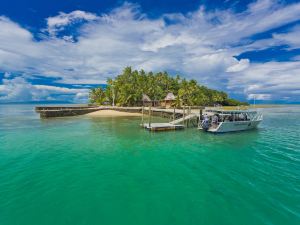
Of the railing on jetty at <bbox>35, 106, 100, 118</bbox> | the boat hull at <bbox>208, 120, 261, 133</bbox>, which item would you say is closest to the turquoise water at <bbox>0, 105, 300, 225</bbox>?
the boat hull at <bbox>208, 120, 261, 133</bbox>

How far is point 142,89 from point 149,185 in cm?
5477

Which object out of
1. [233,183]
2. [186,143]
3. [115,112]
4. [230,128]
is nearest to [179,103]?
[115,112]

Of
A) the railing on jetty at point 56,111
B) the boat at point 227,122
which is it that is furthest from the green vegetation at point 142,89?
the boat at point 227,122

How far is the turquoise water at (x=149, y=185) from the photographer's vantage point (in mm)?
7008

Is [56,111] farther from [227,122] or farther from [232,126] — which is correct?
[232,126]

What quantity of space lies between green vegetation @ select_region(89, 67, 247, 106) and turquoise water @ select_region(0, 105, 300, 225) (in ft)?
151

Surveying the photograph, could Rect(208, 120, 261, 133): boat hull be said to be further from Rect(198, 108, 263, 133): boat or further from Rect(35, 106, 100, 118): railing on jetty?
Rect(35, 106, 100, 118): railing on jetty

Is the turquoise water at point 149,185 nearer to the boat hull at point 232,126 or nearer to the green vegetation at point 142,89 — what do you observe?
the boat hull at point 232,126

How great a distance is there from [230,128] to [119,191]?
1937cm

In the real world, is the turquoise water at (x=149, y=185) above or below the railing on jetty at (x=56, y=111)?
below

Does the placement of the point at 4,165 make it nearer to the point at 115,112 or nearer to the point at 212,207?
the point at 212,207

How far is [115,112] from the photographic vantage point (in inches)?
2111

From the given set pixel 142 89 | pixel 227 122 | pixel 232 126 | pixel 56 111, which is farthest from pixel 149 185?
pixel 142 89

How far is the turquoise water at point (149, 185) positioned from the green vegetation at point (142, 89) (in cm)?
4611
